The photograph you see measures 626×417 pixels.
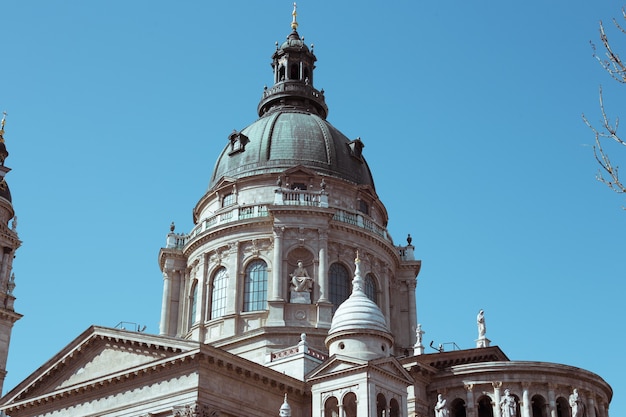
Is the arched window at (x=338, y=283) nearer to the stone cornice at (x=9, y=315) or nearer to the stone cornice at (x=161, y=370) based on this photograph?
the stone cornice at (x=161, y=370)

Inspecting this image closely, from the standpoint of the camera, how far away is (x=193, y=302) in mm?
52781

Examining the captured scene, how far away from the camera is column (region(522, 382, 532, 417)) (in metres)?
39.3

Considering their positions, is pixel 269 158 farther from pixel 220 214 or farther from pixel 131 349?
pixel 131 349

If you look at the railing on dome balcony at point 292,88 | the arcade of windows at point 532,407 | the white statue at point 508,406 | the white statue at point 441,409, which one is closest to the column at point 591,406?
the arcade of windows at point 532,407

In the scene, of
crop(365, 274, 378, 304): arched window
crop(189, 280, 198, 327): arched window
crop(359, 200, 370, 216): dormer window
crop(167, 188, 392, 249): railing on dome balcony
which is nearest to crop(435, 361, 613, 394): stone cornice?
crop(365, 274, 378, 304): arched window

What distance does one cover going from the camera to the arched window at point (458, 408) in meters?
40.8

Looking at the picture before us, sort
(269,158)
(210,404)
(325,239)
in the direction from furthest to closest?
(269,158), (325,239), (210,404)

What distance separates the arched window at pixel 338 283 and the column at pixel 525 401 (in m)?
12.8

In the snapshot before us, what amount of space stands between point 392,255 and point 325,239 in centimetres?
606

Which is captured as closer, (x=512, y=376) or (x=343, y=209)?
(x=512, y=376)

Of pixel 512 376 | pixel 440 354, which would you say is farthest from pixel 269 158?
pixel 512 376

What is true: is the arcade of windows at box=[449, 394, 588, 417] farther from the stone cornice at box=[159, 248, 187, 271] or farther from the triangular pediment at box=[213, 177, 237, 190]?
the stone cornice at box=[159, 248, 187, 271]

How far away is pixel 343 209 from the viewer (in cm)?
5212

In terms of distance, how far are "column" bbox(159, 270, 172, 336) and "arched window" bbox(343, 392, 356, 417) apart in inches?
751
